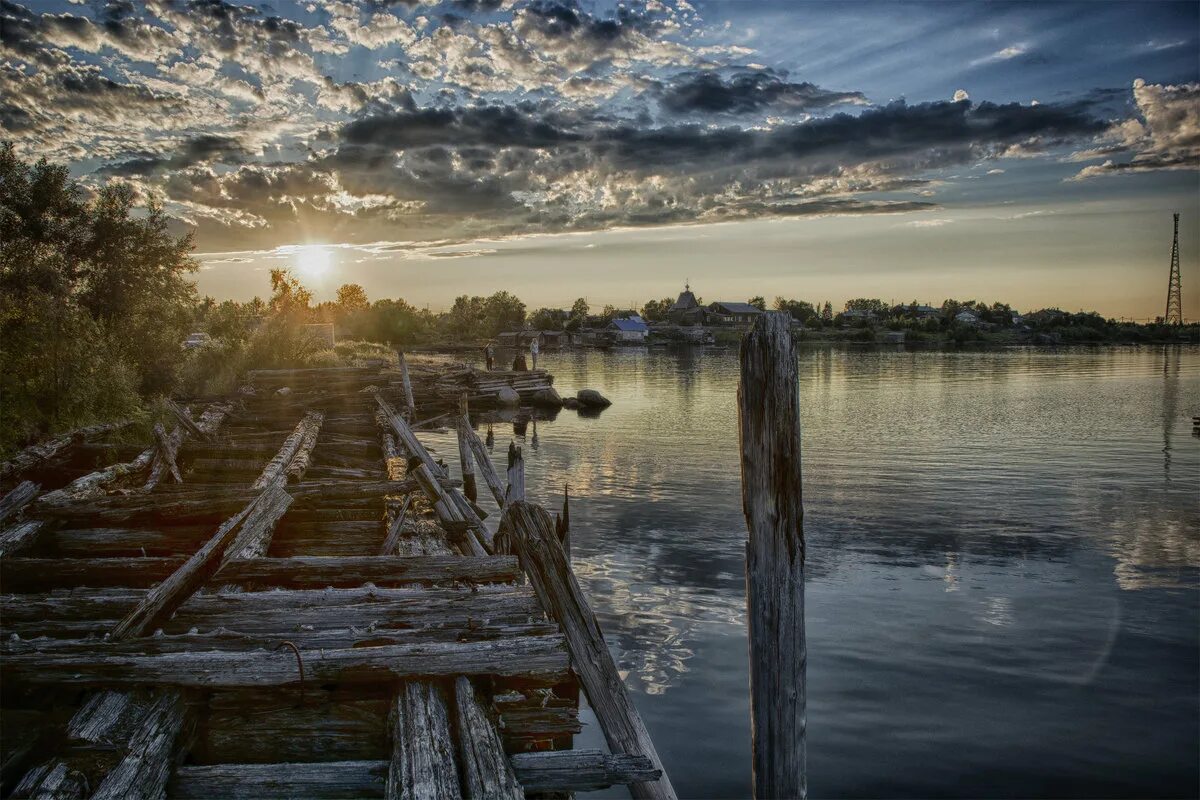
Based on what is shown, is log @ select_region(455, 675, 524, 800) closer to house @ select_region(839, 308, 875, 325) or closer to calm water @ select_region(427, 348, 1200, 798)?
calm water @ select_region(427, 348, 1200, 798)

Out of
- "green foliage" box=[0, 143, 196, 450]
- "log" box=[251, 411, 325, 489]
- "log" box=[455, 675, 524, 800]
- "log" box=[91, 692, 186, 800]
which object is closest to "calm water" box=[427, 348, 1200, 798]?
"log" box=[455, 675, 524, 800]

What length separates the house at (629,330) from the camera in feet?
490

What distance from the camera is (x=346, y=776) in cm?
449

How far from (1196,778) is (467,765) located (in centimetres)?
878

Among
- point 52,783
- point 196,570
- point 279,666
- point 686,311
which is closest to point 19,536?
point 196,570

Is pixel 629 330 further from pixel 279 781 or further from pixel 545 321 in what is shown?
pixel 279 781

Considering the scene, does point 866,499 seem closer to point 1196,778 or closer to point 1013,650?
point 1013,650

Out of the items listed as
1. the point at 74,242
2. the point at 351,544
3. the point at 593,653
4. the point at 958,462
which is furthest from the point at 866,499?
the point at 74,242

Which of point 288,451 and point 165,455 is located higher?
point 165,455

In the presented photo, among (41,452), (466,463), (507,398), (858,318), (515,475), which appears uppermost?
(858,318)

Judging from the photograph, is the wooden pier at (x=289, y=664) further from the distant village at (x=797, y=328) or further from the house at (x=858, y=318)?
the house at (x=858, y=318)

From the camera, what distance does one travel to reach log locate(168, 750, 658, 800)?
4379mm

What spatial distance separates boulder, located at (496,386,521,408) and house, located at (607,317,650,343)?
99.4 metres

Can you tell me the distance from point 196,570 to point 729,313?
168 meters
